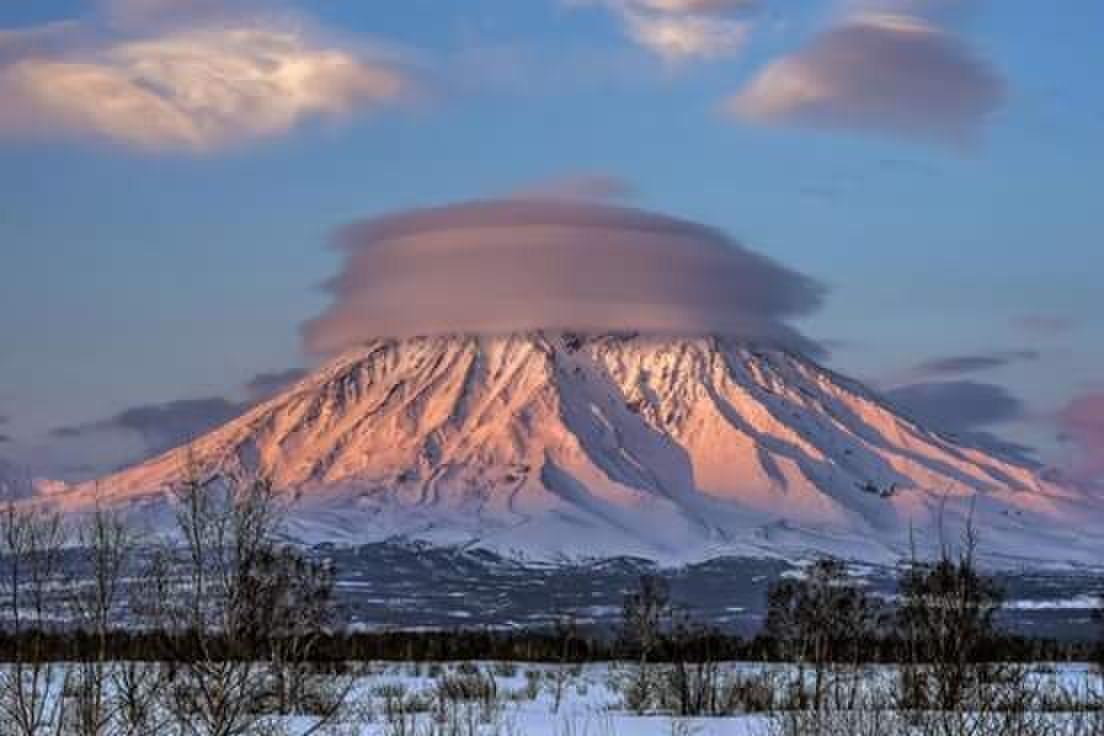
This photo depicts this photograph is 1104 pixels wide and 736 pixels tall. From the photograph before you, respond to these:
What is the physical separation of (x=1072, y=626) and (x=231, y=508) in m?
153

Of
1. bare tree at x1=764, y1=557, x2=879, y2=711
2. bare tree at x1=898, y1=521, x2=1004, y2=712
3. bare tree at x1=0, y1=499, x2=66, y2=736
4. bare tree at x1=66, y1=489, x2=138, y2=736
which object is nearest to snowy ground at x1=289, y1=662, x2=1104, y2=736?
bare tree at x1=898, y1=521, x2=1004, y2=712

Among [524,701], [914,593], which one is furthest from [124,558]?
[524,701]

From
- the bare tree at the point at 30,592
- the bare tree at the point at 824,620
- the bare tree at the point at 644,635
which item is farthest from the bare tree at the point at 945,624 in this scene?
the bare tree at the point at 644,635

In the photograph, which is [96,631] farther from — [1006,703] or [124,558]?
[1006,703]

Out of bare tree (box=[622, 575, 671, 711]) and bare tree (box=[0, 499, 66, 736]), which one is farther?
bare tree (box=[622, 575, 671, 711])

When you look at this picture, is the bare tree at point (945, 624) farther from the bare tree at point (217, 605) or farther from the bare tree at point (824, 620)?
the bare tree at point (824, 620)

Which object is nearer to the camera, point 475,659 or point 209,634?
point 209,634

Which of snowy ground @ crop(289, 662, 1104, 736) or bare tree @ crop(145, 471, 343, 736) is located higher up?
bare tree @ crop(145, 471, 343, 736)

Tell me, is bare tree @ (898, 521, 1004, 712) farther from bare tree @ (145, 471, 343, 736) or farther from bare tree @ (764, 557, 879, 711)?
bare tree @ (764, 557, 879, 711)

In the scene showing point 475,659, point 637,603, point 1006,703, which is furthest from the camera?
point 475,659

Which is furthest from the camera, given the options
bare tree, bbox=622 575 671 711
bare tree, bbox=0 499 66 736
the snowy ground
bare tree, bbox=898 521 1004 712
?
bare tree, bbox=622 575 671 711

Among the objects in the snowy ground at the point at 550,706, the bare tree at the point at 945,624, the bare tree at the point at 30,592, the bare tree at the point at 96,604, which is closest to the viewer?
the bare tree at the point at 945,624

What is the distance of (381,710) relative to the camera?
3747 cm

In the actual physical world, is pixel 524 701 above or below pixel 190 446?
below
